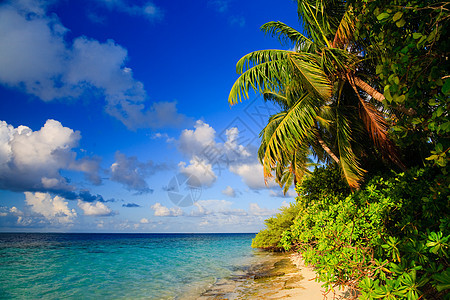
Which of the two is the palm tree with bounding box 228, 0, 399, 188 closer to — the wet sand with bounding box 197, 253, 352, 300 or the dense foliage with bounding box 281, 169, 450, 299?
the dense foliage with bounding box 281, 169, 450, 299

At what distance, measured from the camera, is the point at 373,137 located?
244 inches

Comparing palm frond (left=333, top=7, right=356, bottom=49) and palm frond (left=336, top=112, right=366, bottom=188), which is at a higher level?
palm frond (left=333, top=7, right=356, bottom=49)

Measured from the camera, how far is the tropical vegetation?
2086mm

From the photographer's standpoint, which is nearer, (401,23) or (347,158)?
(401,23)

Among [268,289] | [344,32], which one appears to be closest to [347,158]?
[344,32]

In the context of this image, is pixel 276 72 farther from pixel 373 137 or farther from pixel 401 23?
pixel 401 23

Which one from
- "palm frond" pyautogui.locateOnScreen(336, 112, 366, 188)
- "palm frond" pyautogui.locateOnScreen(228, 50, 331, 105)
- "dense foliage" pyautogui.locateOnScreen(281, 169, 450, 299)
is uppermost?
"palm frond" pyautogui.locateOnScreen(228, 50, 331, 105)

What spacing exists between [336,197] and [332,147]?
2.80 meters

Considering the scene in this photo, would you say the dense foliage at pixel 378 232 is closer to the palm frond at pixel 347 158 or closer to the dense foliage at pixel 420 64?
the palm frond at pixel 347 158

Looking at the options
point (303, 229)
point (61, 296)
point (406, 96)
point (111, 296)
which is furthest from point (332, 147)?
point (61, 296)

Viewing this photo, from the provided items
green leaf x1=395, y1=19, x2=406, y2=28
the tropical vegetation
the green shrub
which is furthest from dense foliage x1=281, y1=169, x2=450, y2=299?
the green shrub

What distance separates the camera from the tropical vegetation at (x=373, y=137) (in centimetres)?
209

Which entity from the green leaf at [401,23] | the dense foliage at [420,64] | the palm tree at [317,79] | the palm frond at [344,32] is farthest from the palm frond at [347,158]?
the green leaf at [401,23]

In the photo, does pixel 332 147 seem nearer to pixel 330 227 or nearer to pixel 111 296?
pixel 330 227
